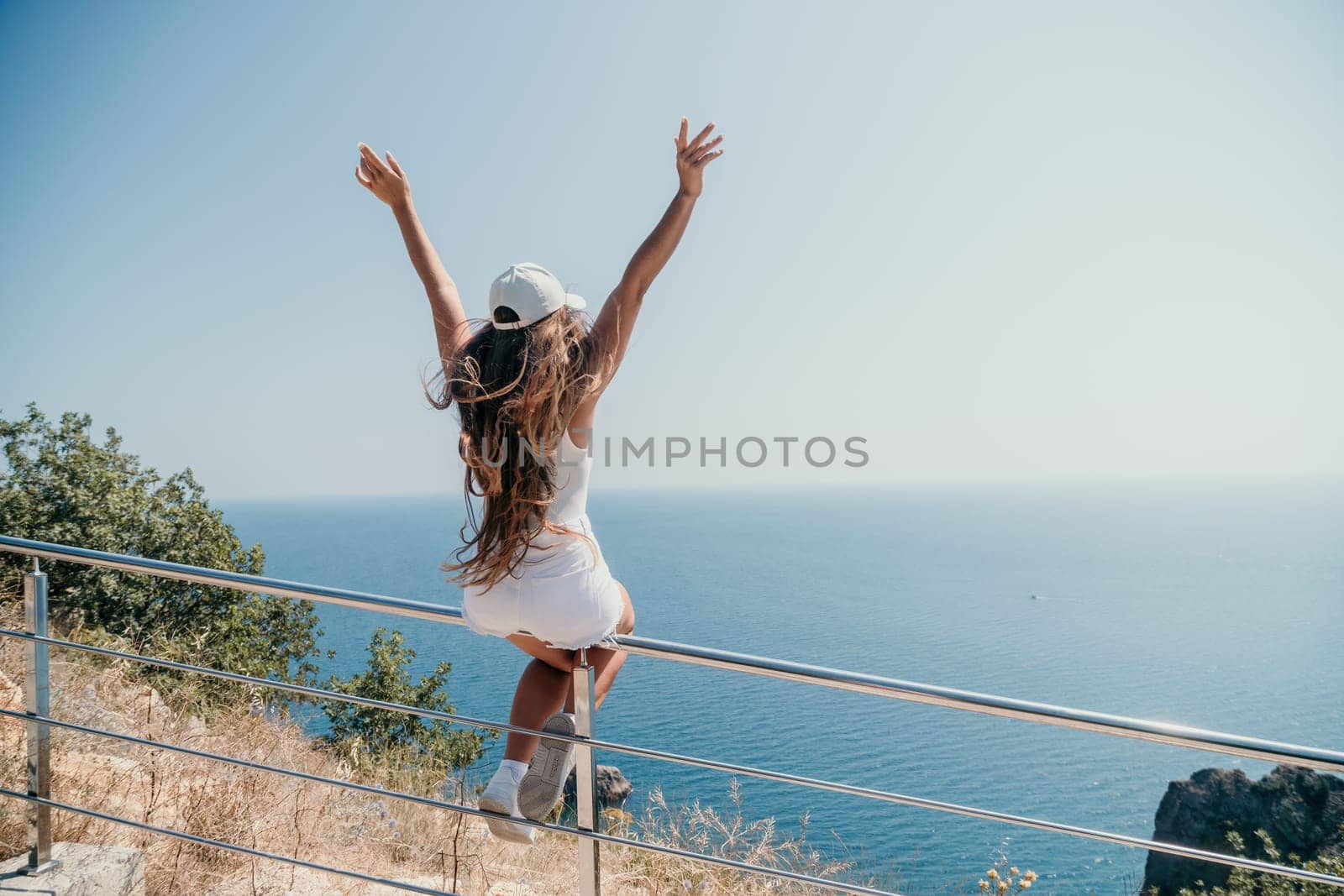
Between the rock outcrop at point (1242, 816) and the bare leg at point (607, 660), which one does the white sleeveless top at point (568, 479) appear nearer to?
the bare leg at point (607, 660)

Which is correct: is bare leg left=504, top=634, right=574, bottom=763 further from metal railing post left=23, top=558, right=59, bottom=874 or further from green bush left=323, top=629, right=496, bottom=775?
green bush left=323, top=629, right=496, bottom=775

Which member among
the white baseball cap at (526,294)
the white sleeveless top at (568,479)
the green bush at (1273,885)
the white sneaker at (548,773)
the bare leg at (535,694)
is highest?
the white baseball cap at (526,294)

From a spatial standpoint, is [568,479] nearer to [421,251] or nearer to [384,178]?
[421,251]

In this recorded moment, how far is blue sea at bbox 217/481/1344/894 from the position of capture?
71.1 feet

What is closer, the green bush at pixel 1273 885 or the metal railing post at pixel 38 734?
the metal railing post at pixel 38 734

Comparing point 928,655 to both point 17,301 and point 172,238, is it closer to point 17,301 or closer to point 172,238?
point 172,238

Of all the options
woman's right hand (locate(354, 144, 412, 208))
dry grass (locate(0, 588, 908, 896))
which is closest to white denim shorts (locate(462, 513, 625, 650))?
dry grass (locate(0, 588, 908, 896))

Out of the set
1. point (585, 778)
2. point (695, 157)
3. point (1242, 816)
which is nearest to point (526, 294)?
point (695, 157)

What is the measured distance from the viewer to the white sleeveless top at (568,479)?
1.51 m

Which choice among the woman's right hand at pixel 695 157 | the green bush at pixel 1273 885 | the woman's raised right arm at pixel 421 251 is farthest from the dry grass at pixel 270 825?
the green bush at pixel 1273 885

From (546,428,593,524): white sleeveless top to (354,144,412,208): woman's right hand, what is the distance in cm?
91

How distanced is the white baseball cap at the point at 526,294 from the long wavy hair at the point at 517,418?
0.01m

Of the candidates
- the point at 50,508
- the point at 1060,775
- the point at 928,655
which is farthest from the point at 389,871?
the point at 928,655

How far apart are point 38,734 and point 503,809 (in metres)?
1.20
